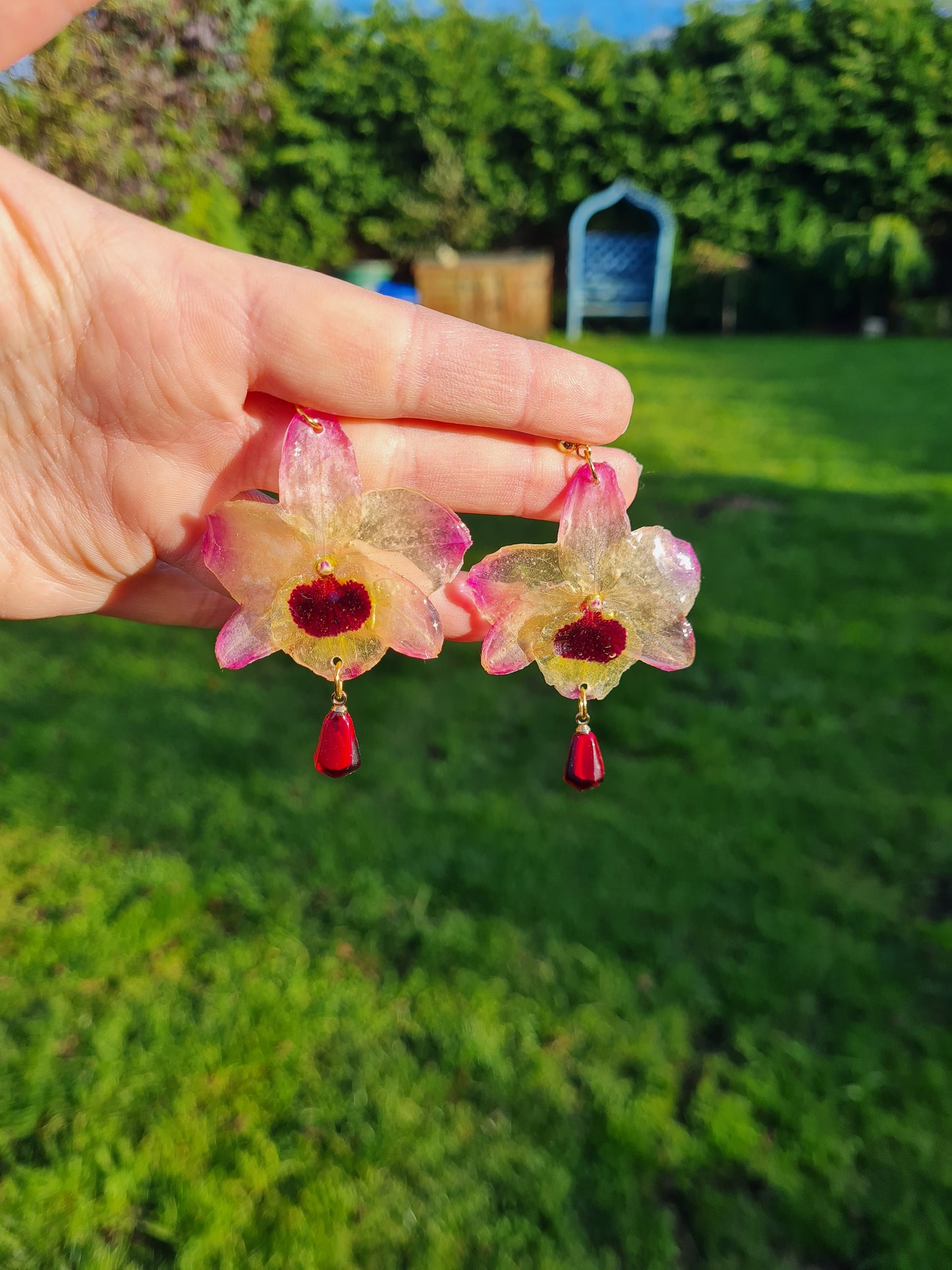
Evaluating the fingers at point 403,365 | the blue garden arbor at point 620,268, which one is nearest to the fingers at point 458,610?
the fingers at point 403,365

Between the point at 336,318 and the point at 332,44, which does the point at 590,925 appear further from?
the point at 332,44

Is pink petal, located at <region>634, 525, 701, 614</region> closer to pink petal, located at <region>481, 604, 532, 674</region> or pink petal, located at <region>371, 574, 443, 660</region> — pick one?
pink petal, located at <region>481, 604, 532, 674</region>

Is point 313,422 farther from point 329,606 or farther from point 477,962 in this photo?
point 477,962

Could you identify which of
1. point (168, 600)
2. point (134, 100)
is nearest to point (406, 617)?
point (168, 600)

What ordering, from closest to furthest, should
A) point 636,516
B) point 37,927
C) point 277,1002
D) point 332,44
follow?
1. point 277,1002
2. point 37,927
3. point 636,516
4. point 332,44

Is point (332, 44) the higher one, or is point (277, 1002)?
point (332, 44)

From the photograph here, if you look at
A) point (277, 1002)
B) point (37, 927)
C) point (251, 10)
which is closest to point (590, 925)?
point (277, 1002)
